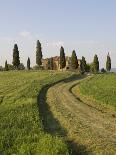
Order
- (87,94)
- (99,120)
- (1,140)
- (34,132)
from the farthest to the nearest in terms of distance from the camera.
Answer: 1. (87,94)
2. (99,120)
3. (34,132)
4. (1,140)

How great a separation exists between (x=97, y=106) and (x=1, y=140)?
18.2 meters

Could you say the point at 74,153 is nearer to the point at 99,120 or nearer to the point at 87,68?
the point at 99,120

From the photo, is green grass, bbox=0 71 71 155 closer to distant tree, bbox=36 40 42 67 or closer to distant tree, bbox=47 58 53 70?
distant tree, bbox=36 40 42 67

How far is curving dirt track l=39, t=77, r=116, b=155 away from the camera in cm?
2217

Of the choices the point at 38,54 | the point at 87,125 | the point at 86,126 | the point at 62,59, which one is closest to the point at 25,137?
the point at 86,126

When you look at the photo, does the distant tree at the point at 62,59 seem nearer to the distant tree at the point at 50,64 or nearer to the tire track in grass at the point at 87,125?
the distant tree at the point at 50,64

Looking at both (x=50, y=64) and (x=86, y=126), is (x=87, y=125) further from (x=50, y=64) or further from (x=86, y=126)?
(x=50, y=64)

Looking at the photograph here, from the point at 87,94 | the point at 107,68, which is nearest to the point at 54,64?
the point at 107,68

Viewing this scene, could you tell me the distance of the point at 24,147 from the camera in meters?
21.5

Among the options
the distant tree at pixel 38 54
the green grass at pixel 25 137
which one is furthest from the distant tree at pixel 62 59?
the green grass at pixel 25 137

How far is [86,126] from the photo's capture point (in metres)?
27.9

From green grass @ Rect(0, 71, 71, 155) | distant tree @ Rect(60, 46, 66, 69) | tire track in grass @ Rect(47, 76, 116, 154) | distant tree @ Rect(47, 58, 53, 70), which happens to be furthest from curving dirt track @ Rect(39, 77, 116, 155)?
distant tree @ Rect(47, 58, 53, 70)

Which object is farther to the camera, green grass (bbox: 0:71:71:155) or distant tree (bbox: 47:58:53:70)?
distant tree (bbox: 47:58:53:70)

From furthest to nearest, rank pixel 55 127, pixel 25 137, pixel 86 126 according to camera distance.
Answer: pixel 55 127
pixel 86 126
pixel 25 137
